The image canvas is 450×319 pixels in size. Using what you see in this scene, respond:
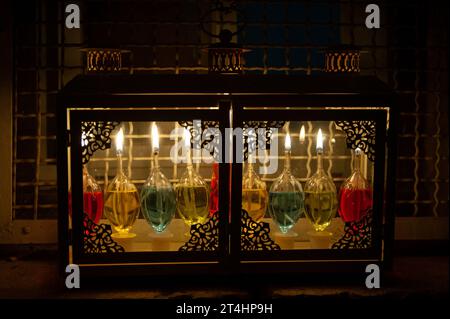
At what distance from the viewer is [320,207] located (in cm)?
200

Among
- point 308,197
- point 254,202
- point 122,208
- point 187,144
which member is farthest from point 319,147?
point 122,208

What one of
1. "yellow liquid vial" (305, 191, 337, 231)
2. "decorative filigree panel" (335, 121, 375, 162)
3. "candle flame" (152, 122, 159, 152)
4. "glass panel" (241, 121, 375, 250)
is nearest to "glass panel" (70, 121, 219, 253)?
"candle flame" (152, 122, 159, 152)

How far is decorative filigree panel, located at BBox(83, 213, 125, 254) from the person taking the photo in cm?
186

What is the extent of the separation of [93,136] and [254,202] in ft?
1.60

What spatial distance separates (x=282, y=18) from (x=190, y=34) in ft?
1.36

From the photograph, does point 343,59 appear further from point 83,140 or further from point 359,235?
point 83,140

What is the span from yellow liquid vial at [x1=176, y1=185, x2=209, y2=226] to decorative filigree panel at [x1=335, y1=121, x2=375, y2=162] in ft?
1.40

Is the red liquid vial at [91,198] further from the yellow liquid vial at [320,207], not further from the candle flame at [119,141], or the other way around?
the yellow liquid vial at [320,207]

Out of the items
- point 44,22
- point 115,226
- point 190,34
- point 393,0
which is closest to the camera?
point 115,226

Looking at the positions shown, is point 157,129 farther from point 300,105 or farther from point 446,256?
point 446,256

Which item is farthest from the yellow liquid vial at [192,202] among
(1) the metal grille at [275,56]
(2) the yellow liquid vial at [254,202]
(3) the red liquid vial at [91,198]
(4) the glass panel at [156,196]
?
(1) the metal grille at [275,56]

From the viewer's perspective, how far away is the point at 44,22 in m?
2.26

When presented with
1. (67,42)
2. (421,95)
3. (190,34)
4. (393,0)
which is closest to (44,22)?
(67,42)

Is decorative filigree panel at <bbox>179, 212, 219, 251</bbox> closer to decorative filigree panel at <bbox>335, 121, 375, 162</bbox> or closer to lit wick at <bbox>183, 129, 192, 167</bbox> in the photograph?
lit wick at <bbox>183, 129, 192, 167</bbox>
